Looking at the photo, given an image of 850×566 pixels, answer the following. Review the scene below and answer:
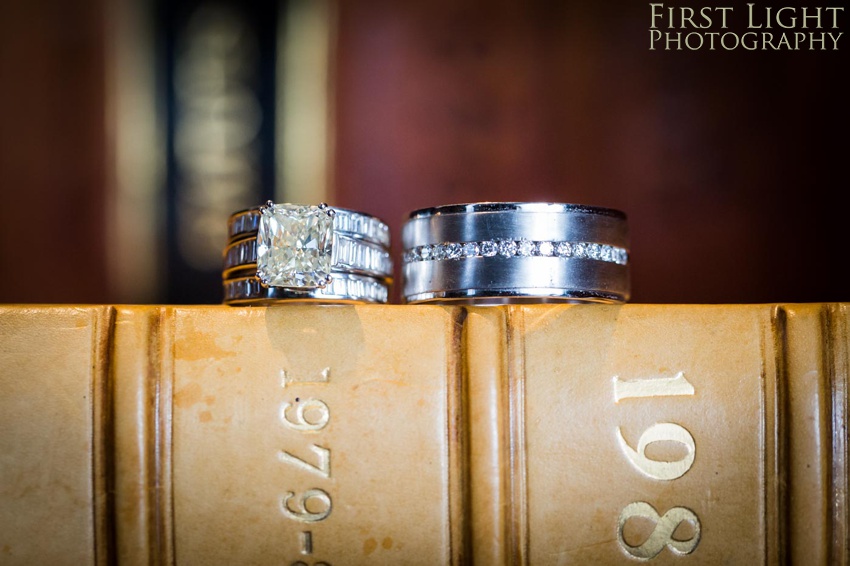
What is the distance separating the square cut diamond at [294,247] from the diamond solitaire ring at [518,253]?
119mm

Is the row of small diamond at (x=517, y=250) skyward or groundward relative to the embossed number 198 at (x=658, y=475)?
skyward

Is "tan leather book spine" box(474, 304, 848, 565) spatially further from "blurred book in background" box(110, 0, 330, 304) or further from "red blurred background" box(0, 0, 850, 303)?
"blurred book in background" box(110, 0, 330, 304)

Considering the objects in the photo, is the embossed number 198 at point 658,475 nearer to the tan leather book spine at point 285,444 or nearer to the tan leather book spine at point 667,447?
the tan leather book spine at point 667,447

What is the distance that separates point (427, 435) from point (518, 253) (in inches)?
8.2

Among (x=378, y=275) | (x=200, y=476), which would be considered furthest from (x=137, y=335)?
(x=378, y=275)

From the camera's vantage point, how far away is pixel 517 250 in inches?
24.7

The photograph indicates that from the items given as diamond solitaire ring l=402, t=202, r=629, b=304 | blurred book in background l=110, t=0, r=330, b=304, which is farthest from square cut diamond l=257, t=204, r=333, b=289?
blurred book in background l=110, t=0, r=330, b=304

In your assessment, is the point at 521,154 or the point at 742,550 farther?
the point at 521,154

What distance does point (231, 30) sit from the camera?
0.86 m

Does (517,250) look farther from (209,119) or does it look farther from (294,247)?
(209,119)

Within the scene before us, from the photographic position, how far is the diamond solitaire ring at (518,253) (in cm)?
63

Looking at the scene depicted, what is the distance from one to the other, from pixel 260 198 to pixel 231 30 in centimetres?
25

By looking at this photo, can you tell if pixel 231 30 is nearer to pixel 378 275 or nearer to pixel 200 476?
pixel 378 275

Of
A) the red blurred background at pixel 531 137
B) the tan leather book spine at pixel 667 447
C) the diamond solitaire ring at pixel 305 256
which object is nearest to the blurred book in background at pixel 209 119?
the red blurred background at pixel 531 137
